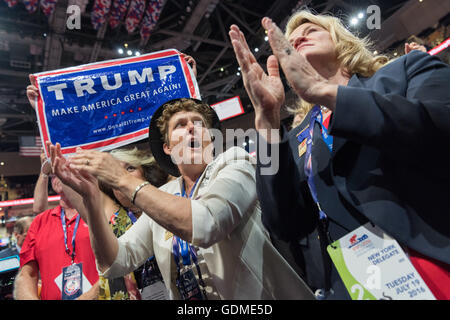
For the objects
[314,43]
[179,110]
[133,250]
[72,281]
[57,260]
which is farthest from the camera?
[57,260]

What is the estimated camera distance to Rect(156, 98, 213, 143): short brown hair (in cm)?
139

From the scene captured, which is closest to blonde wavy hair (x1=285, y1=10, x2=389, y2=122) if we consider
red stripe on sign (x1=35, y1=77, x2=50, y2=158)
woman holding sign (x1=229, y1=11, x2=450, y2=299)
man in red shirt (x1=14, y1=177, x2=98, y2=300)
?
woman holding sign (x1=229, y1=11, x2=450, y2=299)

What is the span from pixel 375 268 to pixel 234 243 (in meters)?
0.43

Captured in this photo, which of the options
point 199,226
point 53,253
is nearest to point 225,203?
point 199,226

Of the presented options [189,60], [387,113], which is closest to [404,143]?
[387,113]

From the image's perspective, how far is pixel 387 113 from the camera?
0.66 m

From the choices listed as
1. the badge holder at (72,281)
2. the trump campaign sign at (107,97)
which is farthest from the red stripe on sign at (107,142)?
the badge holder at (72,281)

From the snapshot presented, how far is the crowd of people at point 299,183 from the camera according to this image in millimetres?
682

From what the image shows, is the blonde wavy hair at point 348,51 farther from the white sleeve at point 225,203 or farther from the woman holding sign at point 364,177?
the white sleeve at point 225,203

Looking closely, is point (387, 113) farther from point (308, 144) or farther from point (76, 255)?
point (76, 255)

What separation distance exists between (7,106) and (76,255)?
1048cm

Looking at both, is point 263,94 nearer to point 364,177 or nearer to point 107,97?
point 364,177

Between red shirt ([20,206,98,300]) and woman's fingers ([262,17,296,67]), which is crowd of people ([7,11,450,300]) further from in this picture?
red shirt ([20,206,98,300])

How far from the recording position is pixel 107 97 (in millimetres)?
1818
